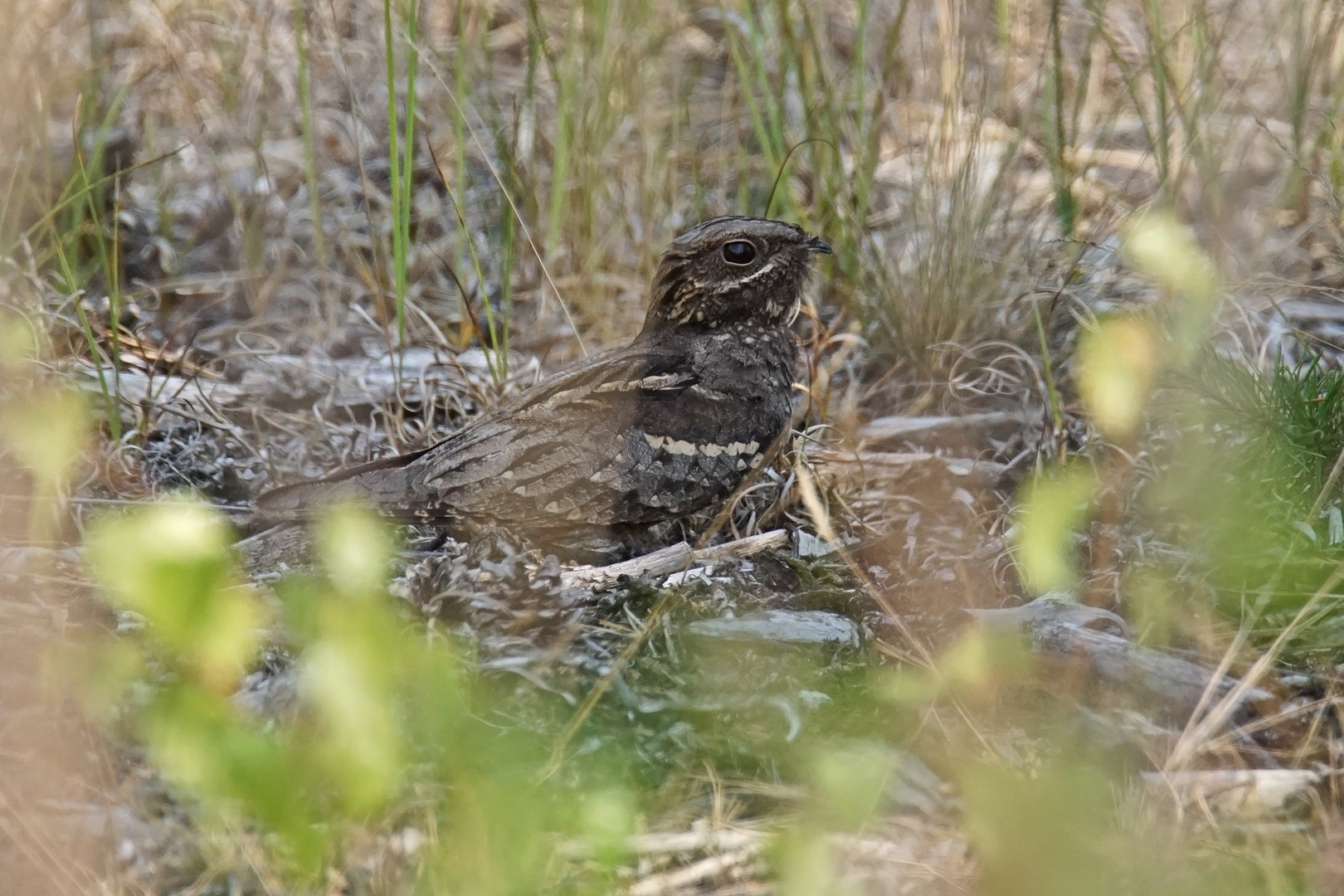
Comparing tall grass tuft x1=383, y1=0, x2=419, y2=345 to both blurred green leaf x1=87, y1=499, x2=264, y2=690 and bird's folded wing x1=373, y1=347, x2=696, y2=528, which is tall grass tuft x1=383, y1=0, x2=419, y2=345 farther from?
blurred green leaf x1=87, y1=499, x2=264, y2=690

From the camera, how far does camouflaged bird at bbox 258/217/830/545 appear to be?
3.04 meters

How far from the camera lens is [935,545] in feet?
10.7

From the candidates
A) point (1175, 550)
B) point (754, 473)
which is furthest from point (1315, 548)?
point (754, 473)

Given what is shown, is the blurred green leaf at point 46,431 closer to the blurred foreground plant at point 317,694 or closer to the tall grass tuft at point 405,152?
the tall grass tuft at point 405,152

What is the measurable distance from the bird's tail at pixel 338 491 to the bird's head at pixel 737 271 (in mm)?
883

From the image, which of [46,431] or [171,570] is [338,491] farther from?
[171,570]

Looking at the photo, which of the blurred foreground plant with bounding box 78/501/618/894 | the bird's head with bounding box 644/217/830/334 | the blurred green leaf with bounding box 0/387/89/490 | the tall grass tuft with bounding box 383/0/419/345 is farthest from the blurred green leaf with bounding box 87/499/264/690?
the bird's head with bounding box 644/217/830/334

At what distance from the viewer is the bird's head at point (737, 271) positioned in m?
3.33

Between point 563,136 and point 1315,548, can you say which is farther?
point 563,136

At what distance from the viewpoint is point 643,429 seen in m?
3.13

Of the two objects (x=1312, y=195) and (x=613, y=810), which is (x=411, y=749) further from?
(x=1312, y=195)

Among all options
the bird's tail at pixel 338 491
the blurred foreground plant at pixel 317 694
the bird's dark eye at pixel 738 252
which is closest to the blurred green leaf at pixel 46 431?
the bird's tail at pixel 338 491

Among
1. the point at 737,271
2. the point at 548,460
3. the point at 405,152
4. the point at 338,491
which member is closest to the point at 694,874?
the point at 548,460

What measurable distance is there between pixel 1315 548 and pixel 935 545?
93 cm
